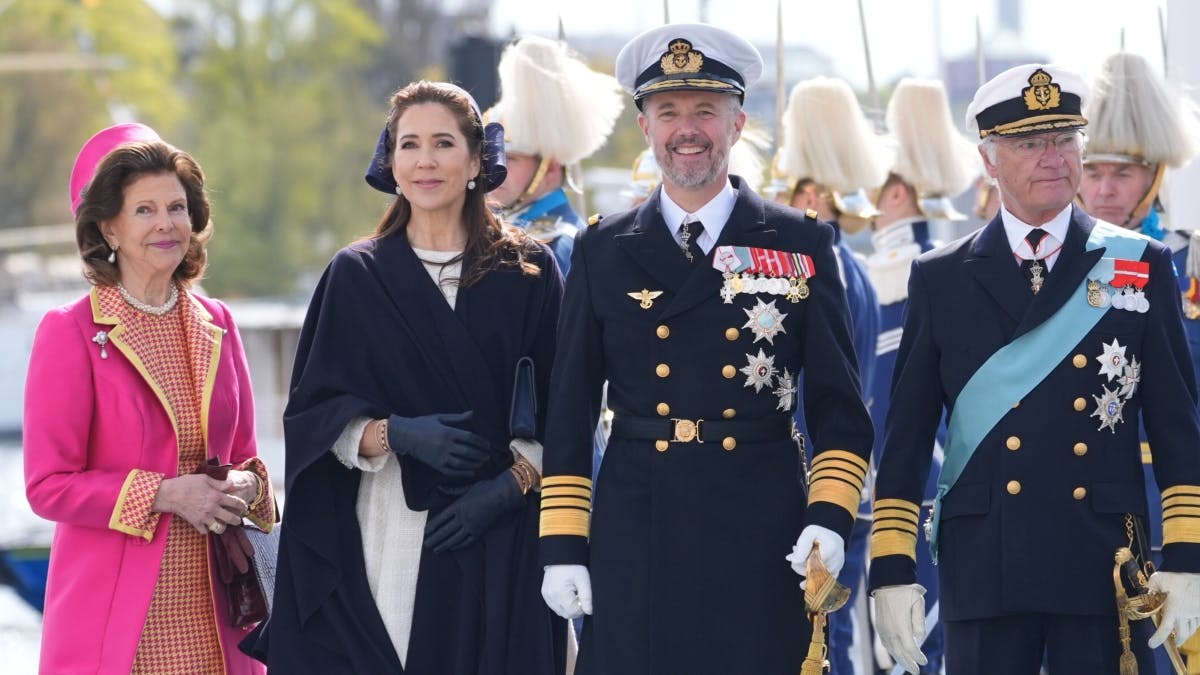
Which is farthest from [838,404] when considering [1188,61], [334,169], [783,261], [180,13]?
[180,13]

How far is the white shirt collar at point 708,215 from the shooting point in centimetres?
456

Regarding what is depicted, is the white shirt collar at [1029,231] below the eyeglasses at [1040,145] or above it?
below

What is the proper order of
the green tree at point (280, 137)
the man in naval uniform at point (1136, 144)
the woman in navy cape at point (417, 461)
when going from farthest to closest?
the green tree at point (280, 137) < the man in naval uniform at point (1136, 144) < the woman in navy cape at point (417, 461)

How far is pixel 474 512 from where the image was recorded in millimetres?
4699

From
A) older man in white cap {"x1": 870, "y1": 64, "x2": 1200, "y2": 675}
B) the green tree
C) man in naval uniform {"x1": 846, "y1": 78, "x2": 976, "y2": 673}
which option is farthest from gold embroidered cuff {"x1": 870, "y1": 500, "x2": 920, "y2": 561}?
the green tree

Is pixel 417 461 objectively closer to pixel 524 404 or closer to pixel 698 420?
pixel 524 404

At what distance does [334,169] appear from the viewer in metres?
38.6

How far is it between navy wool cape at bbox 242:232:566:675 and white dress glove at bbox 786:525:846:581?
2.38 ft

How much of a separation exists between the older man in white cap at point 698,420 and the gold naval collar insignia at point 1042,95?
575mm

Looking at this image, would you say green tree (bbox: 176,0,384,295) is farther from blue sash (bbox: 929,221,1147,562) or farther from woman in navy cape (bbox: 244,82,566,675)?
blue sash (bbox: 929,221,1147,562)

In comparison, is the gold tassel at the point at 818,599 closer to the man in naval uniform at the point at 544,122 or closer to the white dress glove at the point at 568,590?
the white dress glove at the point at 568,590

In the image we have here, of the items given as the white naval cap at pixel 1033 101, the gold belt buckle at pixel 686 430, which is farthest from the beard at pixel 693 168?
the white naval cap at pixel 1033 101

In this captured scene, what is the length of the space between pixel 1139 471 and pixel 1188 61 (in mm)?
2923

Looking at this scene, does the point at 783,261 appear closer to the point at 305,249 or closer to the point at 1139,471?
the point at 1139,471
